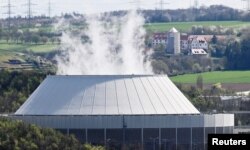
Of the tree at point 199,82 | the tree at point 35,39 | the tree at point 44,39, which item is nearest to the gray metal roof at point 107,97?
the tree at point 199,82

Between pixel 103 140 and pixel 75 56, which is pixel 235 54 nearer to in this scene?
pixel 75 56

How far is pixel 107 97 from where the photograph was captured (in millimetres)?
73688

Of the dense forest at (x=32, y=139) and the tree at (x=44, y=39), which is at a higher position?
the tree at (x=44, y=39)

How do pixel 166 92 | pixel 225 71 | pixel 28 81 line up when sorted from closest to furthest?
pixel 166 92, pixel 28 81, pixel 225 71

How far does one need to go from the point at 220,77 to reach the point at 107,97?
70591 millimetres

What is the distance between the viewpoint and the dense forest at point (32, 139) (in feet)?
218

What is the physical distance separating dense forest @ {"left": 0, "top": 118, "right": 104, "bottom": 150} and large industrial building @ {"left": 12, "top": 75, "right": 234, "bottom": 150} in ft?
8.04

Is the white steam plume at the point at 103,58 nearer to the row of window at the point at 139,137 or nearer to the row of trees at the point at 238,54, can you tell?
the row of window at the point at 139,137

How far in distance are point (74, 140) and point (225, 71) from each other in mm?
87395

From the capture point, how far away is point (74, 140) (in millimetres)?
68000

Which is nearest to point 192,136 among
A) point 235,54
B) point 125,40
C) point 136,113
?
point 136,113

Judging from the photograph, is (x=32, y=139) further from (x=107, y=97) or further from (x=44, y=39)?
(x=44, y=39)

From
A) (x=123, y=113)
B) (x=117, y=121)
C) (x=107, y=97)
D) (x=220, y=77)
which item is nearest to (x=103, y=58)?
(x=107, y=97)

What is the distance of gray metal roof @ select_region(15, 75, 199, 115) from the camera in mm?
72688
